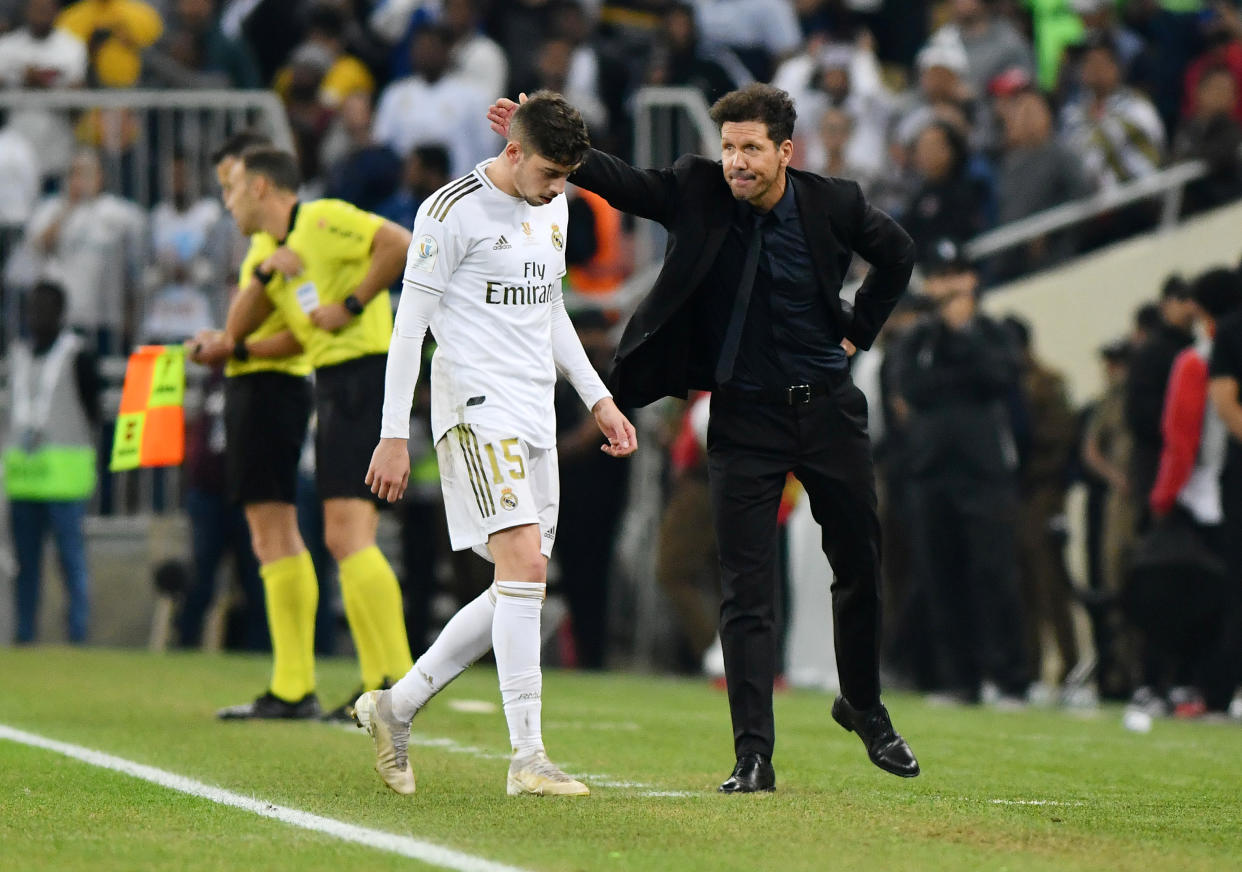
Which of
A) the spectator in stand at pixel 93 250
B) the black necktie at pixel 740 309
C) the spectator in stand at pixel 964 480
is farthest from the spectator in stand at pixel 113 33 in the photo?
the black necktie at pixel 740 309

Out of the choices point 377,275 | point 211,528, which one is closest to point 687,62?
point 211,528

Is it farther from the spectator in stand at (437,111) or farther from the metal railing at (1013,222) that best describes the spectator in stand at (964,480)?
the spectator in stand at (437,111)

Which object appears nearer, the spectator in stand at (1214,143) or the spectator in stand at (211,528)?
the spectator in stand at (211,528)

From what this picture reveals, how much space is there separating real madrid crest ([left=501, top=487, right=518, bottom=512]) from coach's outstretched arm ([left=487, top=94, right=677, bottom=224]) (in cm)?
98

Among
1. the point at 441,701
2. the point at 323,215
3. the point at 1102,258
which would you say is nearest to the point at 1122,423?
the point at 1102,258

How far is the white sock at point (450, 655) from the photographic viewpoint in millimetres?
7043

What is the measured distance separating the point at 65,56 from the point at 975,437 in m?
A: 8.55

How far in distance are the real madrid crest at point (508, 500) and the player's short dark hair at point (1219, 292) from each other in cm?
619

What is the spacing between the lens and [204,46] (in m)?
18.3

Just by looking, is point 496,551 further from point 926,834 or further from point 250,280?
point 250,280

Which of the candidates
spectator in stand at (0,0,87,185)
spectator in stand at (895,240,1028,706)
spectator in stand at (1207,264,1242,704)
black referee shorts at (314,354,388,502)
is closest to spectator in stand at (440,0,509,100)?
spectator in stand at (0,0,87,185)

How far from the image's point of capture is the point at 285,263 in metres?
9.50

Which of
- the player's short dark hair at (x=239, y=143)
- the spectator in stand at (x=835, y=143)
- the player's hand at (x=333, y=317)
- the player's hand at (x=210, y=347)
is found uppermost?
the spectator in stand at (x=835, y=143)

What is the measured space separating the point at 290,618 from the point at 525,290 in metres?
3.35
